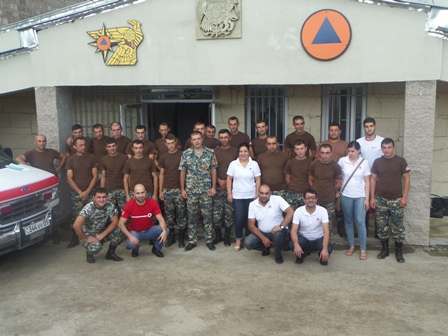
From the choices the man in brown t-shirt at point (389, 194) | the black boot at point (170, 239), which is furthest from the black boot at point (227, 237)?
the man in brown t-shirt at point (389, 194)

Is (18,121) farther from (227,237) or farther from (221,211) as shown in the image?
(227,237)

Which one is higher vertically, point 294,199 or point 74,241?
point 294,199

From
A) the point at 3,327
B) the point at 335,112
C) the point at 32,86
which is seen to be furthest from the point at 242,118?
the point at 3,327

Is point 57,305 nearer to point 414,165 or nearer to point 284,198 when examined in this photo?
point 284,198

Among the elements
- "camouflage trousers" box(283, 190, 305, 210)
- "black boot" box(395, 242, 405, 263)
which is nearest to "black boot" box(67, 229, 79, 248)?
"camouflage trousers" box(283, 190, 305, 210)

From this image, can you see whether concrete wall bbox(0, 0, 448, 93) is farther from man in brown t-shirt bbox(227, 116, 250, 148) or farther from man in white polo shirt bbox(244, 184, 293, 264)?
man in white polo shirt bbox(244, 184, 293, 264)

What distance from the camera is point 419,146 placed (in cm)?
643

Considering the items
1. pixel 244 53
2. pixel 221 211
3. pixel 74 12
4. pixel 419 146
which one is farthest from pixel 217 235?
pixel 74 12

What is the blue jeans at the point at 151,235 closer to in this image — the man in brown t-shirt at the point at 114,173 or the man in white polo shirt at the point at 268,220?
the man in brown t-shirt at the point at 114,173

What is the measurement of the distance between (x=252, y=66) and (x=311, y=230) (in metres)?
2.50

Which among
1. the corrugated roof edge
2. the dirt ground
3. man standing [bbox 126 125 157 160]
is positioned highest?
the corrugated roof edge

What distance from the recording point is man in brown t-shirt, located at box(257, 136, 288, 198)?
6426 millimetres

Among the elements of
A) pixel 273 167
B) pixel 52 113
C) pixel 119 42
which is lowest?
pixel 273 167

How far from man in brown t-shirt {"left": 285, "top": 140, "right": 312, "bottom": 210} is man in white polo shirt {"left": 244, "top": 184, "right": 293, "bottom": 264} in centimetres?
32
